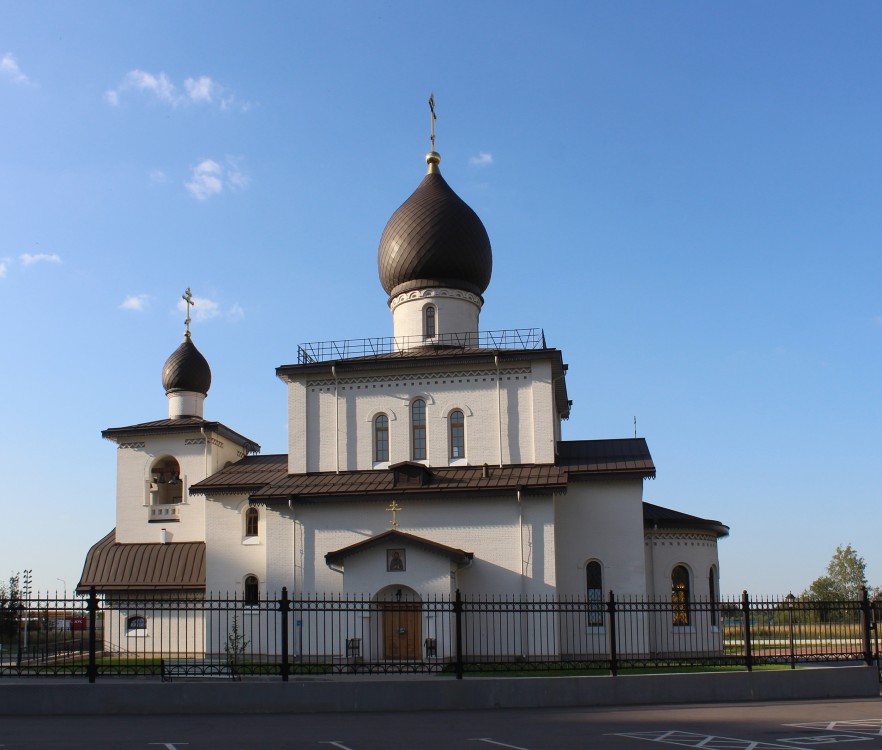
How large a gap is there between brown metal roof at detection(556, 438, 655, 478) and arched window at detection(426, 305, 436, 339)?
4707mm

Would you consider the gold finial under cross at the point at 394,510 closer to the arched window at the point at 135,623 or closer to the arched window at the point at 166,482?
the arched window at the point at 135,623

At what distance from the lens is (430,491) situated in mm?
23438

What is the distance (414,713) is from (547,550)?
989 cm

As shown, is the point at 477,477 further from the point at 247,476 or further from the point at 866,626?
the point at 866,626

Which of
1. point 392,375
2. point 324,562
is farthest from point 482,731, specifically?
point 392,375

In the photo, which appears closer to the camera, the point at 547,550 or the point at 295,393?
the point at 547,550

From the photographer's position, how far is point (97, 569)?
2812 cm

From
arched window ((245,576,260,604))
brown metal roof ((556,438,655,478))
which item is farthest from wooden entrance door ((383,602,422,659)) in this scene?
brown metal roof ((556,438,655,478))

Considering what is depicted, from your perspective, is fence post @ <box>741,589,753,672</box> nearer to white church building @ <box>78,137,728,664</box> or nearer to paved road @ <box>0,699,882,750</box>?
paved road @ <box>0,699,882,750</box>

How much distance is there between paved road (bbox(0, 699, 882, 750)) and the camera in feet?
34.9

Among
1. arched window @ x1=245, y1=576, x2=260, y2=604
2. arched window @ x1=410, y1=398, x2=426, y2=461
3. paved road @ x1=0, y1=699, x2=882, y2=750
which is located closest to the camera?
paved road @ x1=0, y1=699, x2=882, y2=750

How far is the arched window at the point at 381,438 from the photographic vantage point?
2528cm

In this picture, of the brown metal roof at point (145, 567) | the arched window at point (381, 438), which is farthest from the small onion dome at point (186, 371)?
the arched window at point (381, 438)

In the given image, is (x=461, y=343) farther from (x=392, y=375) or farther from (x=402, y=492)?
(x=402, y=492)
